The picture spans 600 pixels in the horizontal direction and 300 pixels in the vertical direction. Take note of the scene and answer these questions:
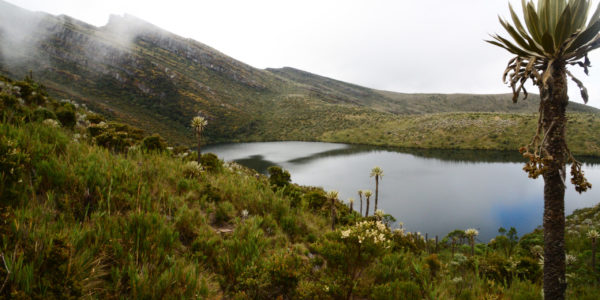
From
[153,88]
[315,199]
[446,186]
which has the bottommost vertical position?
[446,186]

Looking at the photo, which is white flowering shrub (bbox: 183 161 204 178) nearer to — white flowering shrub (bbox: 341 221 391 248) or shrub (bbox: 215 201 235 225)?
shrub (bbox: 215 201 235 225)

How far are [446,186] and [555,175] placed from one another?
137 ft

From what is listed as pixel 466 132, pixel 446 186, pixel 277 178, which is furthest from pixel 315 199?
pixel 466 132

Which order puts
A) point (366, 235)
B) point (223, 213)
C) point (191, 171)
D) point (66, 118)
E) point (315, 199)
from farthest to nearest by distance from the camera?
1. point (315, 199)
2. point (66, 118)
3. point (191, 171)
4. point (223, 213)
5. point (366, 235)

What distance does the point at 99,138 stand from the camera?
6.81 m

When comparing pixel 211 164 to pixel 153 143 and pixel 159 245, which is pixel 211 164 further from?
pixel 159 245

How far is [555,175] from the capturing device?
3.03 m

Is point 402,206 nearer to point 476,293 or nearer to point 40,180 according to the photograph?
point 476,293

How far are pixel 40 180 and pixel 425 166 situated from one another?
59.8 metres

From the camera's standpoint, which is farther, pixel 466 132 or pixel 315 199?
pixel 466 132

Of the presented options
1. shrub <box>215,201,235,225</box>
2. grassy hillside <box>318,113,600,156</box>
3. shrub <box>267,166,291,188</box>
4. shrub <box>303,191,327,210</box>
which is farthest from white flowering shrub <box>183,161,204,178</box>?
grassy hillside <box>318,113,600,156</box>

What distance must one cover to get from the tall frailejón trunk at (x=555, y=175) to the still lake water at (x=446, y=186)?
74.3 ft

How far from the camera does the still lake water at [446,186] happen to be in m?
26.2

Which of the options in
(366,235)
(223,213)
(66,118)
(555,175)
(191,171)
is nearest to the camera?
(555,175)
